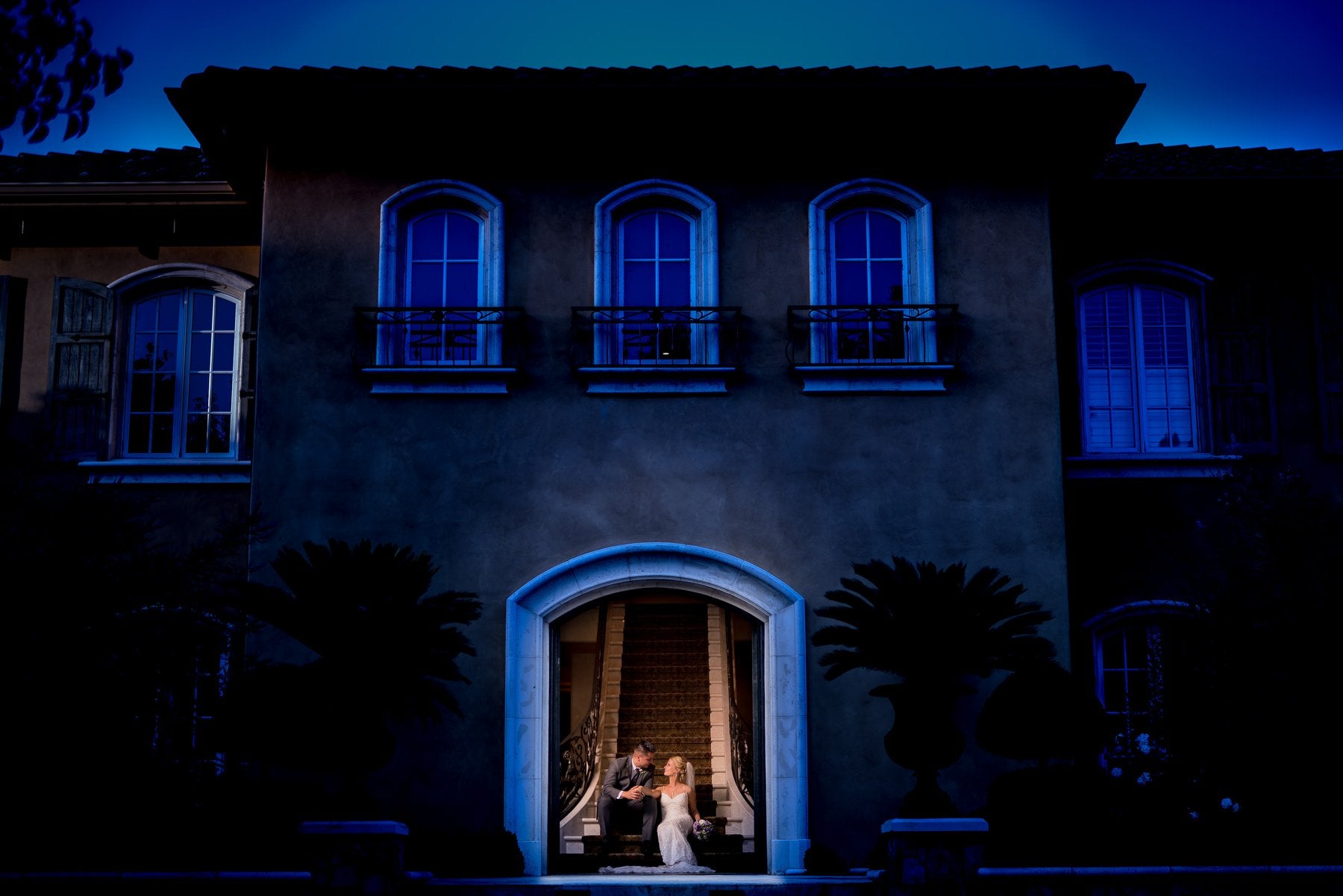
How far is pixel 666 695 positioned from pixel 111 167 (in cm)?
956

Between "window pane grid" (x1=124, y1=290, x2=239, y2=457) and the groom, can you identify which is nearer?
"window pane grid" (x1=124, y1=290, x2=239, y2=457)

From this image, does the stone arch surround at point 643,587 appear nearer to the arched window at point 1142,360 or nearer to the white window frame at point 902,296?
the white window frame at point 902,296

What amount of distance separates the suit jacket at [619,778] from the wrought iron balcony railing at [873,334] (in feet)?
18.3

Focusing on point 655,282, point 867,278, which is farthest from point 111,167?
point 867,278

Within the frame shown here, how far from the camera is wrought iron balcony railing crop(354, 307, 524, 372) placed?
13961 mm

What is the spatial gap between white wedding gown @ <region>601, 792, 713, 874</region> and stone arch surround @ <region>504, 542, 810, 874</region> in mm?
2096

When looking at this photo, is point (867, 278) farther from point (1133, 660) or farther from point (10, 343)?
point (10, 343)

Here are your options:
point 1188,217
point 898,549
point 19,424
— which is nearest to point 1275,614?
point 898,549

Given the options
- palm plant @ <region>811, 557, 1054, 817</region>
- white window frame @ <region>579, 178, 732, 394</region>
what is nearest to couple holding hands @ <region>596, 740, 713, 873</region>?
palm plant @ <region>811, 557, 1054, 817</region>

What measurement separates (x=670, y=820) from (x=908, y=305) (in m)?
6.23

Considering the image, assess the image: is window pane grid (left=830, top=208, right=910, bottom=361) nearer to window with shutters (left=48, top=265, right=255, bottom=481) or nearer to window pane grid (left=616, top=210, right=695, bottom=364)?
window pane grid (left=616, top=210, right=695, bottom=364)

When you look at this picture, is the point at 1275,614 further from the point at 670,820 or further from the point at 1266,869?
the point at 670,820

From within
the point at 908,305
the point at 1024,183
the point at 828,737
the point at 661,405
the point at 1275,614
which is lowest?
the point at 828,737

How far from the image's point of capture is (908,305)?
13.9 metres
